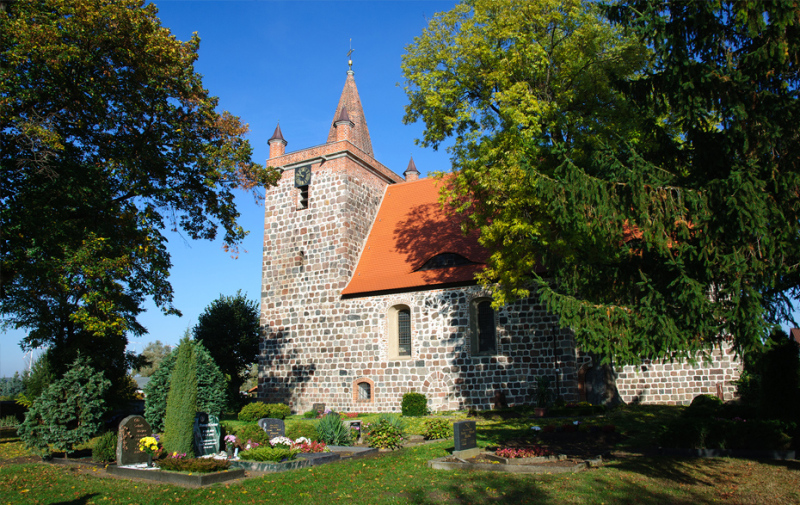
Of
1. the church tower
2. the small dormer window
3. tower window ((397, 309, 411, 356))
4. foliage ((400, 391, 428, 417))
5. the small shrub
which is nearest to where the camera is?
the small shrub

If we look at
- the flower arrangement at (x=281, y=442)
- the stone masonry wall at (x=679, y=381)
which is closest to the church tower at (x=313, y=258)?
the flower arrangement at (x=281, y=442)

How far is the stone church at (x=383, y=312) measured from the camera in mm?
17391

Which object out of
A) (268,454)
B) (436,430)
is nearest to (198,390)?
(268,454)

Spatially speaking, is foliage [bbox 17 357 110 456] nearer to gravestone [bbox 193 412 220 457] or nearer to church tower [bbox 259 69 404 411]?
gravestone [bbox 193 412 220 457]

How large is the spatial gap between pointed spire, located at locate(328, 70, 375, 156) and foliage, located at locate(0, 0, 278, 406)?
11.1 meters

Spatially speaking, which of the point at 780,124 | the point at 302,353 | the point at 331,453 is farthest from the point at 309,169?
the point at 780,124

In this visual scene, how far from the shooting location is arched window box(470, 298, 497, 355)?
18.7 m

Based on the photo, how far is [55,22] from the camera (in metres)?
11.1

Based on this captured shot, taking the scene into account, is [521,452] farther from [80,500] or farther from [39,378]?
[39,378]

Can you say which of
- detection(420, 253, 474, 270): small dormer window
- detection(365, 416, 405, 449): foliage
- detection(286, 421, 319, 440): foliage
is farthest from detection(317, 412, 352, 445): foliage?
detection(420, 253, 474, 270): small dormer window

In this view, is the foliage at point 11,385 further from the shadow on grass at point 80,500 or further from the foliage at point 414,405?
the shadow on grass at point 80,500

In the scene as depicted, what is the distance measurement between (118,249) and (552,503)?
36.8ft

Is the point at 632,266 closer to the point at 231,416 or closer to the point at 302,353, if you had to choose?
the point at 302,353

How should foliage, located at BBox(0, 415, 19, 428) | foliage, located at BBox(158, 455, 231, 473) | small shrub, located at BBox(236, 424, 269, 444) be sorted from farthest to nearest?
foliage, located at BBox(0, 415, 19, 428) < small shrub, located at BBox(236, 424, 269, 444) < foliage, located at BBox(158, 455, 231, 473)
